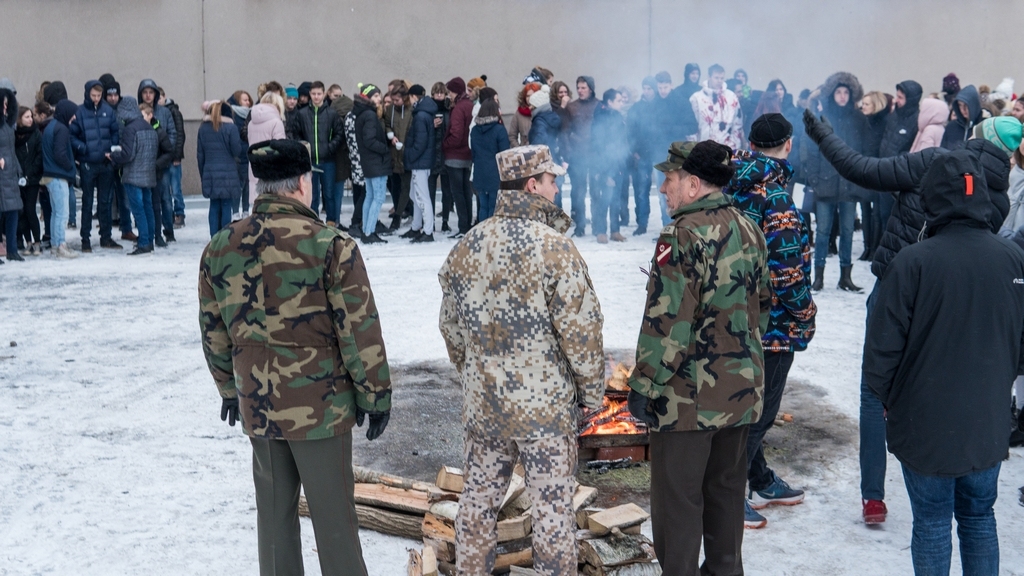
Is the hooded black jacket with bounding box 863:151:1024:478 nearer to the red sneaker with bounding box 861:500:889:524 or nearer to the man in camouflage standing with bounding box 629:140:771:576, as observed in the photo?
the man in camouflage standing with bounding box 629:140:771:576

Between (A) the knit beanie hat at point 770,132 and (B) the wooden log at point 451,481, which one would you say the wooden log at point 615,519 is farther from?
(A) the knit beanie hat at point 770,132

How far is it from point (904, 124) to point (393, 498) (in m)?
7.83

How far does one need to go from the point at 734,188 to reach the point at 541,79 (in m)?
9.57

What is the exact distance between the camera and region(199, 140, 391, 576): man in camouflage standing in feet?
11.6

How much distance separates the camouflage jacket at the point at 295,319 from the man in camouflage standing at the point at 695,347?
1.02 m

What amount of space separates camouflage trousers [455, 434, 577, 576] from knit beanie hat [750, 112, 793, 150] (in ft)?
5.44

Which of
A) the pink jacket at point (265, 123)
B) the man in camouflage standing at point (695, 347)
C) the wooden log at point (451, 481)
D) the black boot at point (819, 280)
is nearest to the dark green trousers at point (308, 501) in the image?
the wooden log at point (451, 481)

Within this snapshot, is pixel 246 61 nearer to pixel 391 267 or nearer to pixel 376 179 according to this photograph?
pixel 376 179

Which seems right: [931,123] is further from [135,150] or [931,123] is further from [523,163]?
[135,150]

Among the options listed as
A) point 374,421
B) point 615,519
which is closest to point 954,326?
point 615,519

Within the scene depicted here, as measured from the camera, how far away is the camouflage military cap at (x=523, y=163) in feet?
11.9

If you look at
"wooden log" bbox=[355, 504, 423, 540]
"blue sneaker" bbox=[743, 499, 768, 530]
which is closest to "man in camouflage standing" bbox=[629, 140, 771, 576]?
"blue sneaker" bbox=[743, 499, 768, 530]

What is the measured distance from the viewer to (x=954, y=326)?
11.4ft

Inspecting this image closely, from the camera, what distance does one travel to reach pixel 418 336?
8.18 metres
